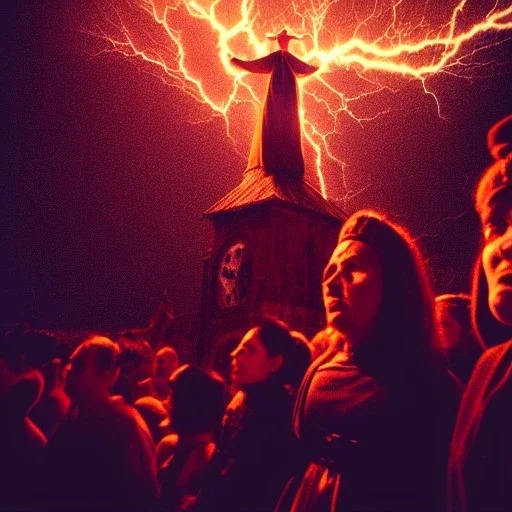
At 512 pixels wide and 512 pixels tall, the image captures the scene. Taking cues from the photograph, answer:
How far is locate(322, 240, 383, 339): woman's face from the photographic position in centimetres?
249

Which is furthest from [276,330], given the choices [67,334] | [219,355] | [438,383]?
[67,334]

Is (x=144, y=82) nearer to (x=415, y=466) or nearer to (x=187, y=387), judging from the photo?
(x=187, y=387)

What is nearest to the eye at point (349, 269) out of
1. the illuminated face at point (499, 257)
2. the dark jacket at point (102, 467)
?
the illuminated face at point (499, 257)

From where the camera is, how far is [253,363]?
3.23m

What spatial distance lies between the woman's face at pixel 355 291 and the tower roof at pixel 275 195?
45.4 ft

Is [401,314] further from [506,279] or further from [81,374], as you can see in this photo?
[81,374]

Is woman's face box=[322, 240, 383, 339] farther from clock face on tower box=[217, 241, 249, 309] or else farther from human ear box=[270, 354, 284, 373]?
clock face on tower box=[217, 241, 249, 309]

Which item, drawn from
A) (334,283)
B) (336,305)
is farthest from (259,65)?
(336,305)

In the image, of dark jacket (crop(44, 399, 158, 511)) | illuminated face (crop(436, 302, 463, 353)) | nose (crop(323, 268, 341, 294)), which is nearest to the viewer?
nose (crop(323, 268, 341, 294))

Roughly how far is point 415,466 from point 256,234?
50.4 feet

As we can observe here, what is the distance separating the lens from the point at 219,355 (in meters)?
16.9

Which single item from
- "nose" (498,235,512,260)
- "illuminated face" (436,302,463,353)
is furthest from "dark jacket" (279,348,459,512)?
"illuminated face" (436,302,463,353)

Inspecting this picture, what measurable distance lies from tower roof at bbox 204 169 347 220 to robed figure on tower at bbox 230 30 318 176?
14.3 inches

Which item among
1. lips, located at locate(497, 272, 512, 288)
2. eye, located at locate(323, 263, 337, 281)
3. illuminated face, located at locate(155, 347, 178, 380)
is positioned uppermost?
illuminated face, located at locate(155, 347, 178, 380)
